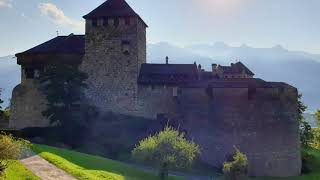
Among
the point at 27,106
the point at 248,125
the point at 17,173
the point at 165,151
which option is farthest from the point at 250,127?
the point at 17,173

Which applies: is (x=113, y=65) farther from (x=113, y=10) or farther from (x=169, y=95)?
(x=169, y=95)

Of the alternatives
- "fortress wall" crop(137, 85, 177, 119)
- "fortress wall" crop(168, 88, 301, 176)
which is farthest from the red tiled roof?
"fortress wall" crop(168, 88, 301, 176)

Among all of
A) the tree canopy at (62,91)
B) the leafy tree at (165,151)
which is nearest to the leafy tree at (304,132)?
the tree canopy at (62,91)

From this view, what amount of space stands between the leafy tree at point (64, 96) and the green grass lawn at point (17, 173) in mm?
24026

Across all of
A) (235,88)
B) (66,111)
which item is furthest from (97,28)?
(235,88)

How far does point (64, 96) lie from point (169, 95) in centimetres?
1250

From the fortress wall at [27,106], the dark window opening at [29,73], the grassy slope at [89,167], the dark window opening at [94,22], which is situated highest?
the dark window opening at [94,22]

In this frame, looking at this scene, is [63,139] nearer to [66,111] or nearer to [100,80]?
[66,111]

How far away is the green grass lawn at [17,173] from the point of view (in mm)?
25747

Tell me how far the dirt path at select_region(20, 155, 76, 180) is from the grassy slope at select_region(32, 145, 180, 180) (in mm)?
602

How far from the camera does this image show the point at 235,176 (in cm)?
3688

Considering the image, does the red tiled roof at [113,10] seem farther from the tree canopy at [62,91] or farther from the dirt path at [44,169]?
the dirt path at [44,169]

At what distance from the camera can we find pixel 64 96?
5378 cm

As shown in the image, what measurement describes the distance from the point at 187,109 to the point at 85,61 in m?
14.5
